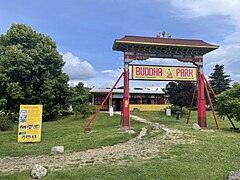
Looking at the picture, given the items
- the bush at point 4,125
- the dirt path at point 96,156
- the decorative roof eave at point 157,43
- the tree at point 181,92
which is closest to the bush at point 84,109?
the bush at point 4,125

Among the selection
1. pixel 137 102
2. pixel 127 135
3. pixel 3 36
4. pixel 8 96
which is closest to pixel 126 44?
pixel 127 135

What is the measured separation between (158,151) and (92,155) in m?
2.56

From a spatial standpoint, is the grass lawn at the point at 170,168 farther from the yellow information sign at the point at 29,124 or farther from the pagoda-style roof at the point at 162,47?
the pagoda-style roof at the point at 162,47

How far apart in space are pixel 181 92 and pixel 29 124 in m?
18.4

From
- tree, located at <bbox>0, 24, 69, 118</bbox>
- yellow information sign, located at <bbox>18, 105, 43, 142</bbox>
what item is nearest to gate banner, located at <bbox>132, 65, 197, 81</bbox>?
yellow information sign, located at <bbox>18, 105, 43, 142</bbox>

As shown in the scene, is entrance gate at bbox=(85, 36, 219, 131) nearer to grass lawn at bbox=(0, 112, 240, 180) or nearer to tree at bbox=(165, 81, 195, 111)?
grass lawn at bbox=(0, 112, 240, 180)

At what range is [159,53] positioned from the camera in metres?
15.3

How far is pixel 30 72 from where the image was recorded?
23.1 metres

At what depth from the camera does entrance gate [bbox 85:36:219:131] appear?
14406mm

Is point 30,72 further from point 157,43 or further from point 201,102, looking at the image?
A: point 201,102

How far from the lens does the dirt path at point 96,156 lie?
6.96 metres

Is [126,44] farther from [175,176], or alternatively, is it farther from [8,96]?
[8,96]

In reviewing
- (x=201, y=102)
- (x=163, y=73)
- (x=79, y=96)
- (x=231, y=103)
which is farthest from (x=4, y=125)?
(x=231, y=103)

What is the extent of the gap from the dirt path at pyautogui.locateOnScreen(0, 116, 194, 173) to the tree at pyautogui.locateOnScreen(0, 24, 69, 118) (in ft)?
51.6
